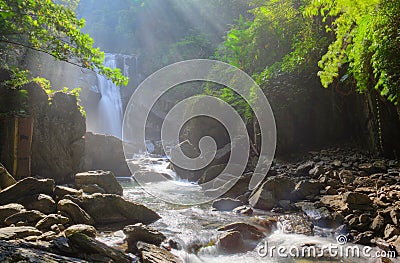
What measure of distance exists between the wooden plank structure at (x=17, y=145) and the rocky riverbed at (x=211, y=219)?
46.0 inches

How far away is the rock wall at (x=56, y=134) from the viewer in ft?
27.8

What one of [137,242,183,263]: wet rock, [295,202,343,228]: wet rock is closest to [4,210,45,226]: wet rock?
[137,242,183,263]: wet rock

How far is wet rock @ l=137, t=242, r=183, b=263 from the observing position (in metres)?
3.80

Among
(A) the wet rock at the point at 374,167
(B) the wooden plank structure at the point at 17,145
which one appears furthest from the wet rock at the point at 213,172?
(B) the wooden plank structure at the point at 17,145

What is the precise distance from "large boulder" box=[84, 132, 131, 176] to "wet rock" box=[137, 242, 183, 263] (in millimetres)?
10297

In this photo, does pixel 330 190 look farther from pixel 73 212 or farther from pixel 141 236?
pixel 73 212

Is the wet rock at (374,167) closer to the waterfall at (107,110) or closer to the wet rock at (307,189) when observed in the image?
the wet rock at (307,189)

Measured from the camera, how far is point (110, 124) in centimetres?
2508

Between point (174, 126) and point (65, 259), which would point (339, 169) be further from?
point (174, 126)

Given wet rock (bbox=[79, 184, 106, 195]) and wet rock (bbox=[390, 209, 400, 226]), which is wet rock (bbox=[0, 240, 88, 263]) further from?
wet rock (bbox=[79, 184, 106, 195])

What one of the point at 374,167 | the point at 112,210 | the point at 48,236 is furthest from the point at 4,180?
the point at 374,167

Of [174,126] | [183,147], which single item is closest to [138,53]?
[174,126]

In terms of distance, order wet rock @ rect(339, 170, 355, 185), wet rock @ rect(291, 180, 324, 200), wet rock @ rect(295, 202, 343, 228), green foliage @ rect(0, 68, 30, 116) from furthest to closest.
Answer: green foliage @ rect(0, 68, 30, 116), wet rock @ rect(291, 180, 324, 200), wet rock @ rect(339, 170, 355, 185), wet rock @ rect(295, 202, 343, 228)

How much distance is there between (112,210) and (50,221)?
1.52 m
